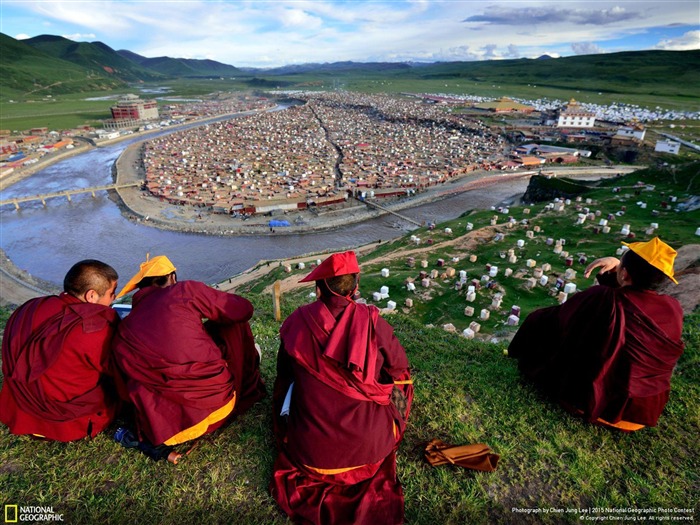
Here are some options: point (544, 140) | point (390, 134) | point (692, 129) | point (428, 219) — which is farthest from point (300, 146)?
point (692, 129)

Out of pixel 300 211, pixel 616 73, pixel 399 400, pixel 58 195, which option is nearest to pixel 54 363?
pixel 399 400

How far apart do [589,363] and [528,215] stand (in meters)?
20.2

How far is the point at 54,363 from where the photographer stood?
9.66ft

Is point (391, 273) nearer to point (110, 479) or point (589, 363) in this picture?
point (589, 363)

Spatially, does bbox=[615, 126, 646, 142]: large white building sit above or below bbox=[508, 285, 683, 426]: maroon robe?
below

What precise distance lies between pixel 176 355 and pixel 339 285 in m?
1.46

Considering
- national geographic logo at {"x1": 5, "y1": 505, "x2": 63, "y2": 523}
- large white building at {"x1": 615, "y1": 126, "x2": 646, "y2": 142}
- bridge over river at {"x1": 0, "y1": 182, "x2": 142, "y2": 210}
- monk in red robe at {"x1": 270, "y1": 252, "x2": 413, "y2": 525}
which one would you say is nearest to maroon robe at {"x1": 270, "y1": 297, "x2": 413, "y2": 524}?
monk in red robe at {"x1": 270, "y1": 252, "x2": 413, "y2": 525}

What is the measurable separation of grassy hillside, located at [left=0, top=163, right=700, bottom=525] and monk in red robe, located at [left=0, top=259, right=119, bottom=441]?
0.45 m

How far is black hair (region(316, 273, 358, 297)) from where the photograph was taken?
2781mm

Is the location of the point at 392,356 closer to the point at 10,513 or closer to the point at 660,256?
the point at 660,256

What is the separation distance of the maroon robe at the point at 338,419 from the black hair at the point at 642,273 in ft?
7.57

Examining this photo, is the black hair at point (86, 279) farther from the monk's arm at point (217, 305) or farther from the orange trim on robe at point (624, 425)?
the orange trim on robe at point (624, 425)

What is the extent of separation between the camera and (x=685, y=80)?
10300cm

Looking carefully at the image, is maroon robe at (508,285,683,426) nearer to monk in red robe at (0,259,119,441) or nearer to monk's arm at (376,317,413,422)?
monk's arm at (376,317,413,422)
